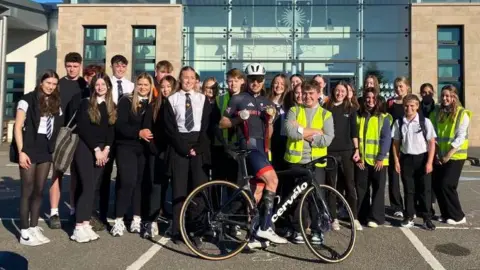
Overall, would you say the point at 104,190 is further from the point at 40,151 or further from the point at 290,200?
the point at 290,200

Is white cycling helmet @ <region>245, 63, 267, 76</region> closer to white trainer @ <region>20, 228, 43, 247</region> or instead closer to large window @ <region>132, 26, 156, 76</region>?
white trainer @ <region>20, 228, 43, 247</region>

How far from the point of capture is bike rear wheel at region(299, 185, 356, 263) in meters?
4.69

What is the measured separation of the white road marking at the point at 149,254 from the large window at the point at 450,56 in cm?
1678

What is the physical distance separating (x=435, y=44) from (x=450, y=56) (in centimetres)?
89

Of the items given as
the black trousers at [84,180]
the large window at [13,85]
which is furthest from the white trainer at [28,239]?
the large window at [13,85]

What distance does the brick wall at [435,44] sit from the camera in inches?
730

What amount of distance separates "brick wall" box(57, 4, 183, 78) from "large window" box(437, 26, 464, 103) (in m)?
11.3

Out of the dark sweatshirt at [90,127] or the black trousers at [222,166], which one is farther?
the black trousers at [222,166]

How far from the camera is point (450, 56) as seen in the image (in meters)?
19.0

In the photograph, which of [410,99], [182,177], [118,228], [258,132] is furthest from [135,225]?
[410,99]

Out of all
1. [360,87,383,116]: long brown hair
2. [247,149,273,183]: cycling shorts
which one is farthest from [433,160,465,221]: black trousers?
[247,149,273,183]: cycling shorts

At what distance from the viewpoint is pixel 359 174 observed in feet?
20.0

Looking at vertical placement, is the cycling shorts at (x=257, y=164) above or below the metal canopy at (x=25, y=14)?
below

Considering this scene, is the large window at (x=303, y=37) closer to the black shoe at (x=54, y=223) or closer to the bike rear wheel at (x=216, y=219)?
the black shoe at (x=54, y=223)
